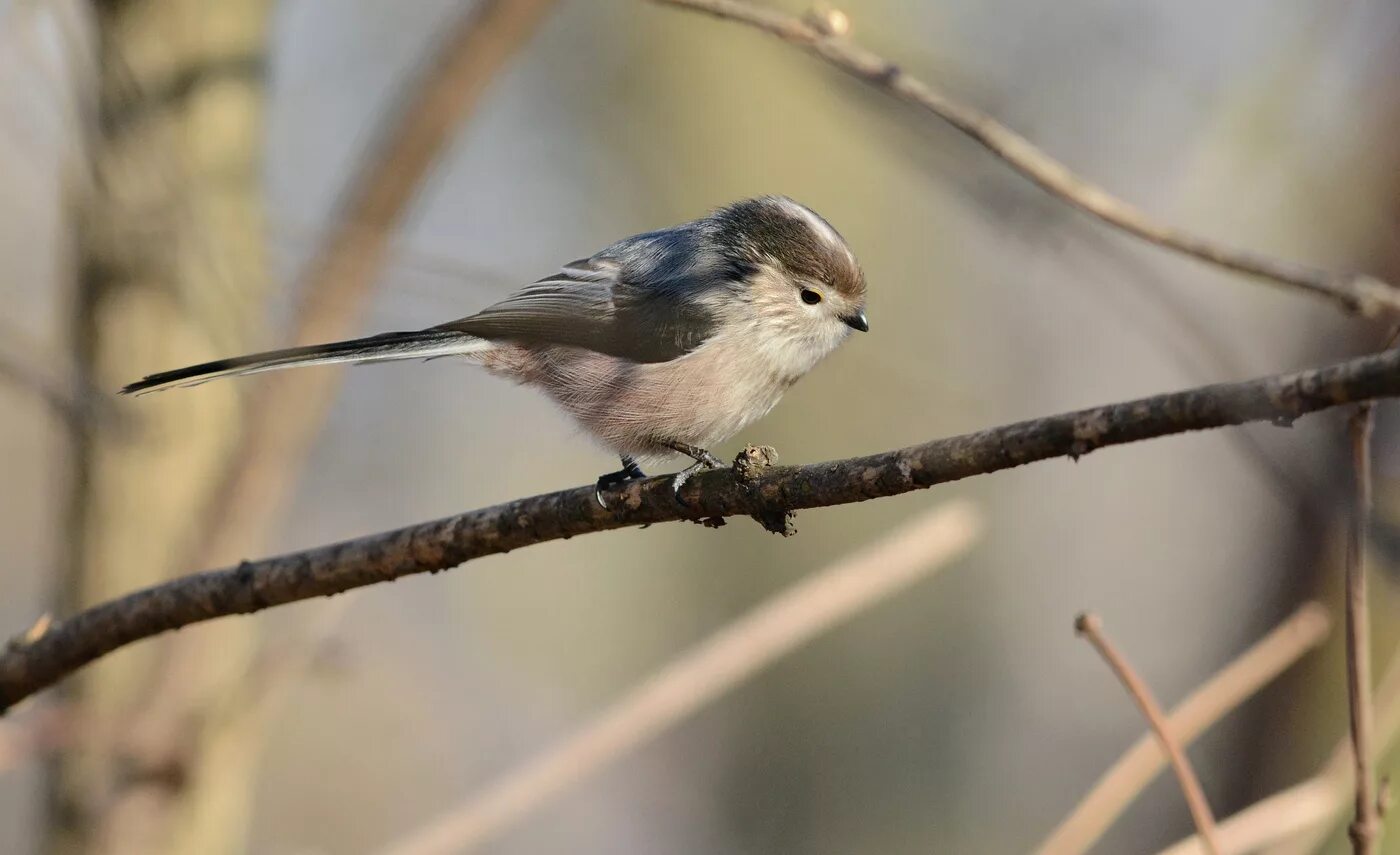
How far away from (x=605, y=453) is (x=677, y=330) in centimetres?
29

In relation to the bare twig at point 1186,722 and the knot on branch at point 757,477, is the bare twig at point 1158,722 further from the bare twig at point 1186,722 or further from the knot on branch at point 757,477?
the knot on branch at point 757,477

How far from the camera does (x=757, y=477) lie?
1258 millimetres

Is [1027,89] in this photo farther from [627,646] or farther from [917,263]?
[627,646]

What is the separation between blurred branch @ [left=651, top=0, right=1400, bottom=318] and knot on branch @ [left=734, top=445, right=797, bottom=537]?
466 millimetres

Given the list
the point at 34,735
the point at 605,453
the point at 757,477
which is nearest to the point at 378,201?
the point at 605,453

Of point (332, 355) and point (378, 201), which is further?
point (378, 201)

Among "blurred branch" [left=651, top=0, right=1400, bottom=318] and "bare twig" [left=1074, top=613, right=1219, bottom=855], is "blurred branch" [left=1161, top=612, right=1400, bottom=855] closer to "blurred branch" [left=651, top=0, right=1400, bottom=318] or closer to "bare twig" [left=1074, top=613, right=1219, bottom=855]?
"bare twig" [left=1074, top=613, right=1219, bottom=855]

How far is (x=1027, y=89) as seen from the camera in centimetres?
273

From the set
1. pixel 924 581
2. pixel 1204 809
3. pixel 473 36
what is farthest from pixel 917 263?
pixel 1204 809

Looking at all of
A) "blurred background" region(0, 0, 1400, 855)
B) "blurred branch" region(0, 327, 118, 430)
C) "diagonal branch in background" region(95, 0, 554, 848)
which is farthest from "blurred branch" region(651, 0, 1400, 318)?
"blurred branch" region(0, 327, 118, 430)

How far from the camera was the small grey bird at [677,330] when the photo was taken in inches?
80.9

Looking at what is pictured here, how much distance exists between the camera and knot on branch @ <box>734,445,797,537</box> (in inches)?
49.4

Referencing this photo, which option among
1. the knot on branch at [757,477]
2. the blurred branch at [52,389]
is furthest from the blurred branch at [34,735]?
the knot on branch at [757,477]

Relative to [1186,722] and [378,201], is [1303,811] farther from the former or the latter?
[378,201]
